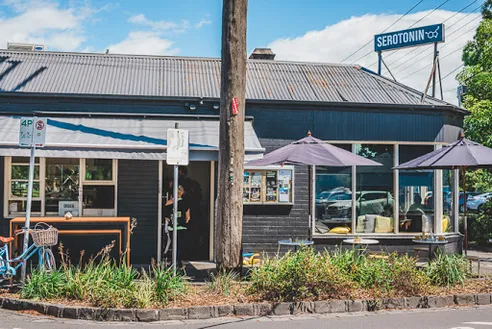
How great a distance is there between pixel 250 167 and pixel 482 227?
30.7ft

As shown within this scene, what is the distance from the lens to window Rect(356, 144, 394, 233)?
14.3 meters

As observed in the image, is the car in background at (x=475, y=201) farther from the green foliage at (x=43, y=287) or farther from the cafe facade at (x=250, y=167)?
the green foliage at (x=43, y=287)

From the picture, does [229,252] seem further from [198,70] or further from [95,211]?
[198,70]

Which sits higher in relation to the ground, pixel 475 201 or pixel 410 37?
pixel 410 37

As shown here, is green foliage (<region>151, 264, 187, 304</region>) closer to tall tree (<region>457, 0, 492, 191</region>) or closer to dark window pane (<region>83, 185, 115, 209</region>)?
dark window pane (<region>83, 185, 115, 209</region>)

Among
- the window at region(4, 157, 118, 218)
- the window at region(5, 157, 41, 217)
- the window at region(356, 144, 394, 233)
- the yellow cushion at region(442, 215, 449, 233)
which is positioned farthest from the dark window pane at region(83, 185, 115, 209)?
the yellow cushion at region(442, 215, 449, 233)

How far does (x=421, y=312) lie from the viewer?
920 centimetres

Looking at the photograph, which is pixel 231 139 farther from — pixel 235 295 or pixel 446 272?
pixel 446 272

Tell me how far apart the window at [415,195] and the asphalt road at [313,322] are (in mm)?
5551

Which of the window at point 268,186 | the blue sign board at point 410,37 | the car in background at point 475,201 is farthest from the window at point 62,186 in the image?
the car in background at point 475,201

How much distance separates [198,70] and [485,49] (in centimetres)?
934

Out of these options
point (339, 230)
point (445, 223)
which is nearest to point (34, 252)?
point (339, 230)

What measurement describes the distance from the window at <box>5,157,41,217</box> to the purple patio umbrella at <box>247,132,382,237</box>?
16.0 feet

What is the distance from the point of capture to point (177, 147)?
32.6ft
